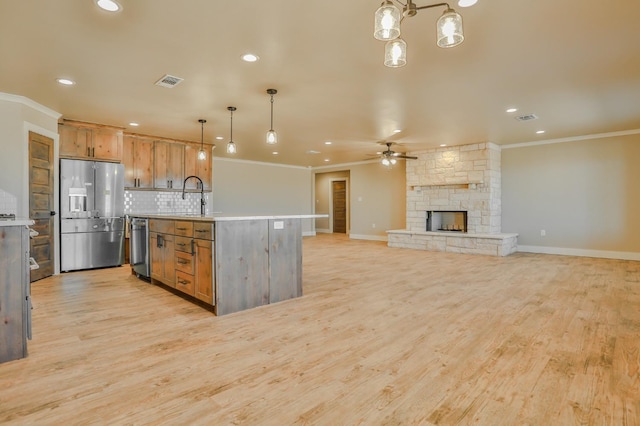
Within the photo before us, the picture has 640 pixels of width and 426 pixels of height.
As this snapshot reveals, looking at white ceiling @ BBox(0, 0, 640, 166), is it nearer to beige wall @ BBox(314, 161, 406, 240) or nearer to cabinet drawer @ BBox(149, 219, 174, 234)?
cabinet drawer @ BBox(149, 219, 174, 234)

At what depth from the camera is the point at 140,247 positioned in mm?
4707

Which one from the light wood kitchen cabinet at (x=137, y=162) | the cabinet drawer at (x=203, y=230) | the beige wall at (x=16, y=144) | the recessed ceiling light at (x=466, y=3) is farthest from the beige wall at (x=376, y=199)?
the beige wall at (x=16, y=144)

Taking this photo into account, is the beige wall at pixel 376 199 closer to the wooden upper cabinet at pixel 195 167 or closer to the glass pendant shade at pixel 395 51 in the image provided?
the wooden upper cabinet at pixel 195 167

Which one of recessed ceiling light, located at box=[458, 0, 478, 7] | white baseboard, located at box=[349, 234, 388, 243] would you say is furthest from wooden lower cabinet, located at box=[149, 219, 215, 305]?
white baseboard, located at box=[349, 234, 388, 243]

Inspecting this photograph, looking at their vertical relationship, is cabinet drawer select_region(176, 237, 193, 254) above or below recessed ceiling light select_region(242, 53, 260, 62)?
below

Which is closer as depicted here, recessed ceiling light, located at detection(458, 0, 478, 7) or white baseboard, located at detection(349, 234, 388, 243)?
recessed ceiling light, located at detection(458, 0, 478, 7)

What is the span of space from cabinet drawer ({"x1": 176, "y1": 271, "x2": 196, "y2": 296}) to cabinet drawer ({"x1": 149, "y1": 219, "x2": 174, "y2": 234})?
523mm

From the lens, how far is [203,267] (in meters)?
3.34

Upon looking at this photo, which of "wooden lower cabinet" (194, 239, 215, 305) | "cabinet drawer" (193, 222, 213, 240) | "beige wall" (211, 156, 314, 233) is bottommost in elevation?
"wooden lower cabinet" (194, 239, 215, 305)

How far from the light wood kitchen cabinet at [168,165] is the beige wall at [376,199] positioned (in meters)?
5.47

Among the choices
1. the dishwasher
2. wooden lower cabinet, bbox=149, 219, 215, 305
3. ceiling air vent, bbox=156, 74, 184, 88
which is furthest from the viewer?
the dishwasher

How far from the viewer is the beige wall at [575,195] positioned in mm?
6336

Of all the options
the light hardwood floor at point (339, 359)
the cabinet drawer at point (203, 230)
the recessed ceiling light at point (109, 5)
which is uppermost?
the recessed ceiling light at point (109, 5)

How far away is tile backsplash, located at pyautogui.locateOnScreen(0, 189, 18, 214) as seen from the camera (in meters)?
4.19
